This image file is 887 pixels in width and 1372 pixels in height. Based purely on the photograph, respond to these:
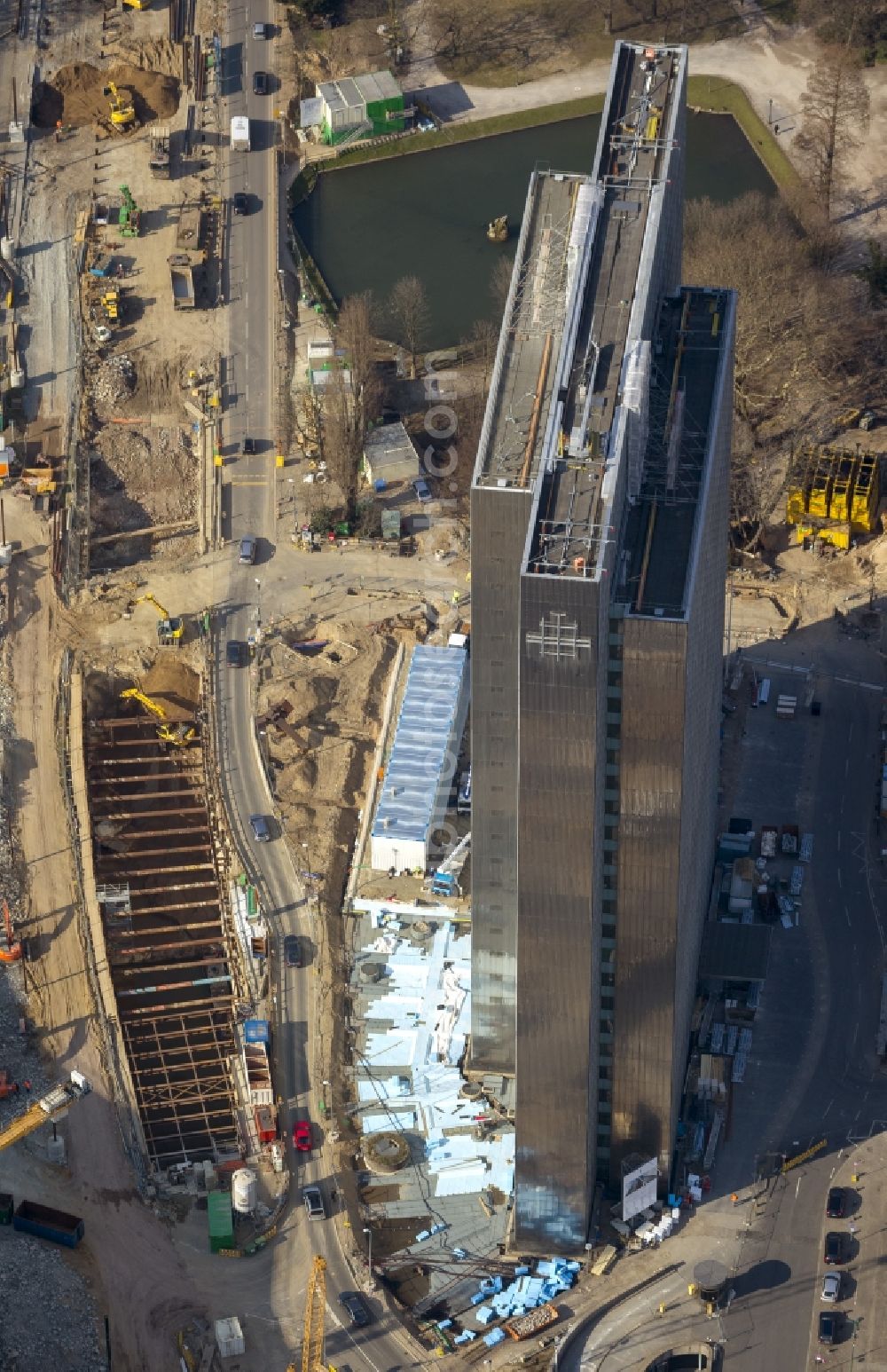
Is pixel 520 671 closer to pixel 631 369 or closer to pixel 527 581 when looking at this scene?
pixel 527 581

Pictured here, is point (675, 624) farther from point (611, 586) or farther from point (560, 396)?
point (560, 396)

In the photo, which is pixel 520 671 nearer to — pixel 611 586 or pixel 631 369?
pixel 611 586

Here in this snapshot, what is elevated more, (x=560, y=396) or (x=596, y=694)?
(x=560, y=396)

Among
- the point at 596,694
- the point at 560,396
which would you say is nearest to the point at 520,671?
the point at 596,694

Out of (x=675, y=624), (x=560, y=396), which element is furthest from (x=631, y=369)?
(x=675, y=624)

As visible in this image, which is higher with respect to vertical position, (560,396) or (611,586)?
(560,396)

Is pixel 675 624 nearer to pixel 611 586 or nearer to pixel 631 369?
pixel 611 586
